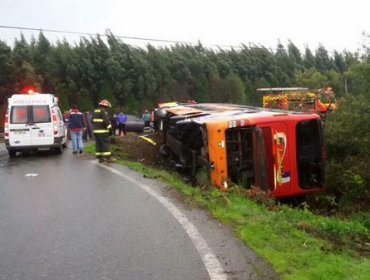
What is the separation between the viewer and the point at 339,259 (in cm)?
581

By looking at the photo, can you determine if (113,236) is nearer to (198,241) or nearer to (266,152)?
(198,241)

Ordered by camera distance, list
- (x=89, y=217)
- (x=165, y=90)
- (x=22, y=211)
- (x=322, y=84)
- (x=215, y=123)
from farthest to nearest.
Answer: (x=165, y=90)
(x=322, y=84)
(x=215, y=123)
(x=22, y=211)
(x=89, y=217)

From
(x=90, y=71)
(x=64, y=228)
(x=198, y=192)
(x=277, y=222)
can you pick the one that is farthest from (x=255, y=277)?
(x=90, y=71)

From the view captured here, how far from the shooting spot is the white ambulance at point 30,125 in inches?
690

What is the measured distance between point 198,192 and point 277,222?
244 cm

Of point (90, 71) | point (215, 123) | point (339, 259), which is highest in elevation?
point (90, 71)

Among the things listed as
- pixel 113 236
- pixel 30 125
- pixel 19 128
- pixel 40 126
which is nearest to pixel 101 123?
pixel 40 126

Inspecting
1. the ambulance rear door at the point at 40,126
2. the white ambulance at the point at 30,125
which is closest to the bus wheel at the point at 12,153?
the white ambulance at the point at 30,125

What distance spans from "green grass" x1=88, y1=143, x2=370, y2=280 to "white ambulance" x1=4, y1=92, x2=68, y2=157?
861cm

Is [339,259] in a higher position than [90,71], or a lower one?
lower

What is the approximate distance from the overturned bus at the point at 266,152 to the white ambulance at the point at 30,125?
23.8ft

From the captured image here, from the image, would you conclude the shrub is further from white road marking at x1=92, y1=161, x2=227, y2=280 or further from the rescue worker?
the rescue worker

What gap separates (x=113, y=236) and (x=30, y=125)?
11466mm

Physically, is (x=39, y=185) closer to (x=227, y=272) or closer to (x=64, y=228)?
(x=64, y=228)
